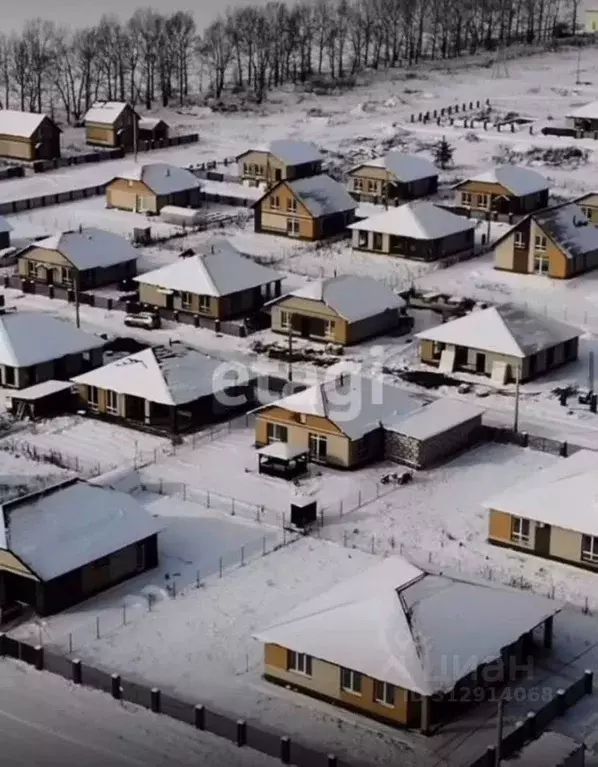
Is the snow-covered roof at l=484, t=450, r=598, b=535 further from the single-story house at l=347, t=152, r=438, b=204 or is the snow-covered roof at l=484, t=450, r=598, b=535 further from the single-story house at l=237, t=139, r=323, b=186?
the single-story house at l=237, t=139, r=323, b=186

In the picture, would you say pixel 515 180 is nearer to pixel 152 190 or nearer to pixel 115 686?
pixel 152 190

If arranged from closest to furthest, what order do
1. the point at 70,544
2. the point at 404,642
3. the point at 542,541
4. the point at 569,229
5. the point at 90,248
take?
the point at 404,642 → the point at 70,544 → the point at 542,541 → the point at 90,248 → the point at 569,229

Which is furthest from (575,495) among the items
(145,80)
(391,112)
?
(145,80)

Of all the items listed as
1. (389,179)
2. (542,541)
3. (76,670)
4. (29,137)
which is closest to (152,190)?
(389,179)

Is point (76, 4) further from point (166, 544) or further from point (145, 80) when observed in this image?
point (166, 544)

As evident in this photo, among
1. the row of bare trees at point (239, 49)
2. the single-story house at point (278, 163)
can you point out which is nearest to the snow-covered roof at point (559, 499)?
the single-story house at point (278, 163)

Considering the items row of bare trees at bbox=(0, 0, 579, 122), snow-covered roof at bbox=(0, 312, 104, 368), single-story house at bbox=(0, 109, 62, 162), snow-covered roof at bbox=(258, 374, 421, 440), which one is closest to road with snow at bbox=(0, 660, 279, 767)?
snow-covered roof at bbox=(258, 374, 421, 440)
